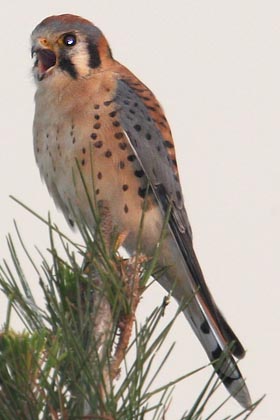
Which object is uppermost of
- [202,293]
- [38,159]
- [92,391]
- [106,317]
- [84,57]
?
[84,57]

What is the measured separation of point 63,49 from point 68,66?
13 centimetres

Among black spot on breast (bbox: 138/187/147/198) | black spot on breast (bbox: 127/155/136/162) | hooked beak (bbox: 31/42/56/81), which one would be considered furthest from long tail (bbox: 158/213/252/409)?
hooked beak (bbox: 31/42/56/81)

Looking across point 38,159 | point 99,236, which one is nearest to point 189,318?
point 38,159

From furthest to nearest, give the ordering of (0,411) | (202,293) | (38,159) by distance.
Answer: (38,159) → (202,293) → (0,411)

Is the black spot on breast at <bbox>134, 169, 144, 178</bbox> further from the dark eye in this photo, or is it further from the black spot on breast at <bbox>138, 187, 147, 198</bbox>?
the dark eye

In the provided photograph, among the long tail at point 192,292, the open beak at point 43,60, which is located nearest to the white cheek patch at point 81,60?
the open beak at point 43,60

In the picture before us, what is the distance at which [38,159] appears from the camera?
17.5ft

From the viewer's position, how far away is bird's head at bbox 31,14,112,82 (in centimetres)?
543

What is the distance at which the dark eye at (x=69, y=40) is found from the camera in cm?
555

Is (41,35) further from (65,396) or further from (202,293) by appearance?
(65,396)

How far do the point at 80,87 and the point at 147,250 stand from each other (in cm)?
105

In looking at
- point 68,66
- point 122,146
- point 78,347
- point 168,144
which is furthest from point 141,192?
point 78,347

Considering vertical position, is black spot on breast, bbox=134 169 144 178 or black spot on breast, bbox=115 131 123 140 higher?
black spot on breast, bbox=115 131 123 140

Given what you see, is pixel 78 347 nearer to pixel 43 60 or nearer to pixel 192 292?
pixel 192 292
